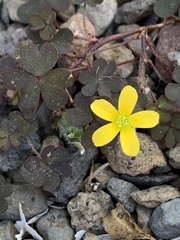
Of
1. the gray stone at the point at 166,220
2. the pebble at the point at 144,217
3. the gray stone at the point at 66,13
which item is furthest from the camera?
the gray stone at the point at 66,13

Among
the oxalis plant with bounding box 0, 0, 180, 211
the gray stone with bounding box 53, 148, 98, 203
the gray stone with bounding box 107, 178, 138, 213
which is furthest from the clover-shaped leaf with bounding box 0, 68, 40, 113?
the gray stone with bounding box 107, 178, 138, 213

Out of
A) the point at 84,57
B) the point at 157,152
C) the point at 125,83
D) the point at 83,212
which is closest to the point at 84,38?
the point at 84,57

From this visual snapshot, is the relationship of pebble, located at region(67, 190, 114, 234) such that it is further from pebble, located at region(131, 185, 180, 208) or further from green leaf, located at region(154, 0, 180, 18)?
green leaf, located at region(154, 0, 180, 18)

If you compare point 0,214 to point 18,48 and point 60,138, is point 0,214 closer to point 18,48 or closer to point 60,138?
point 60,138

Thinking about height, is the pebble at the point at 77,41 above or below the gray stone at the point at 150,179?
above

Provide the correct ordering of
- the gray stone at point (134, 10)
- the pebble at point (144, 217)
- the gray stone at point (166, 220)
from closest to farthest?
the gray stone at point (166, 220) → the pebble at point (144, 217) → the gray stone at point (134, 10)

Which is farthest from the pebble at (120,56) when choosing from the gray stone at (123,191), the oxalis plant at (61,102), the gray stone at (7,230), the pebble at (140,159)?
the gray stone at (7,230)

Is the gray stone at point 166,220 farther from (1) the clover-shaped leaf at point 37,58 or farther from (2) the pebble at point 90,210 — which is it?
(1) the clover-shaped leaf at point 37,58

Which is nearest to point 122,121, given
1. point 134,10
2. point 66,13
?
point 134,10
